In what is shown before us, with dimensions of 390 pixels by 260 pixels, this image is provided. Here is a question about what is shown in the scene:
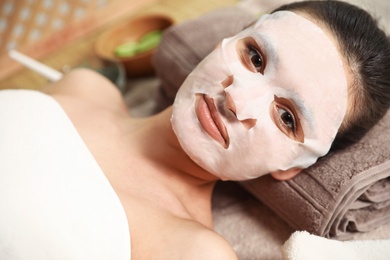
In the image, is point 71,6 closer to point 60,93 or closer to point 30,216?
point 60,93

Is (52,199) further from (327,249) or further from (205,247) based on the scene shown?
(327,249)

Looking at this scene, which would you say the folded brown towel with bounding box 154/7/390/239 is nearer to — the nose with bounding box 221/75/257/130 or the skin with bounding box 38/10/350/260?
the skin with bounding box 38/10/350/260

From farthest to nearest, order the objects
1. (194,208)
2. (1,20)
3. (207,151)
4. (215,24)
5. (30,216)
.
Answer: (1,20) → (215,24) → (194,208) → (207,151) → (30,216)

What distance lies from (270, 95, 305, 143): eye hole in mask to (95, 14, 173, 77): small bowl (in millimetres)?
849

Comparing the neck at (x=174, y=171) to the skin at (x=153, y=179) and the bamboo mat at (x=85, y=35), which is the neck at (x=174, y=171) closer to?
the skin at (x=153, y=179)

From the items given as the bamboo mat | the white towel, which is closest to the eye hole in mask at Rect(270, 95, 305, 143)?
the white towel

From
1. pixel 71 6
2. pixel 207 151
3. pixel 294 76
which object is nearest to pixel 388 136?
pixel 294 76

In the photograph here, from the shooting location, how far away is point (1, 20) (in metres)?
1.89

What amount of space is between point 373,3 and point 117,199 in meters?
0.79

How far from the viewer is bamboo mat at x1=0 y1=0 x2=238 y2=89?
5.85 feet

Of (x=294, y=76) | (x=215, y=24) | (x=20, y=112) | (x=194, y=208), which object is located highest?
(x=294, y=76)

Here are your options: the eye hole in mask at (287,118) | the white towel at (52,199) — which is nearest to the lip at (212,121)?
the eye hole in mask at (287,118)

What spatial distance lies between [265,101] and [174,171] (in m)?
0.31

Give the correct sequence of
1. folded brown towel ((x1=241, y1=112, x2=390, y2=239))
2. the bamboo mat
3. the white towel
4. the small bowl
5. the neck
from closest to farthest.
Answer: the white towel
folded brown towel ((x1=241, y1=112, x2=390, y2=239))
the neck
the small bowl
the bamboo mat
